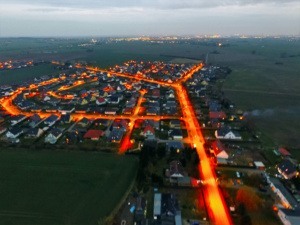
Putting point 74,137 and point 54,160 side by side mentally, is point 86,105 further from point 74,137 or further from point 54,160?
point 54,160

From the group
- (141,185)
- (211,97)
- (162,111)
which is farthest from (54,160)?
(211,97)

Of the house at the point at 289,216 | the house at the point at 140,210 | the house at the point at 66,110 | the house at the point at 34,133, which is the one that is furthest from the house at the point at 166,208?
the house at the point at 66,110

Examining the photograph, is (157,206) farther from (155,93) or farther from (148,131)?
(155,93)

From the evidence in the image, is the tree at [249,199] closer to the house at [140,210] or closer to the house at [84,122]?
the house at [140,210]

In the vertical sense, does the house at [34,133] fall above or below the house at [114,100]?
above

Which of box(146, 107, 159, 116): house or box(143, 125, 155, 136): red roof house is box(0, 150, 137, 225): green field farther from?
box(146, 107, 159, 116): house

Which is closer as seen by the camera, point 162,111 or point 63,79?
point 162,111

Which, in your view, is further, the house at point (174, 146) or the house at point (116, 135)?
the house at point (116, 135)

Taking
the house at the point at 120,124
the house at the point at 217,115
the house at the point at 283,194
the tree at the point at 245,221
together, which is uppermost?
the tree at the point at 245,221
